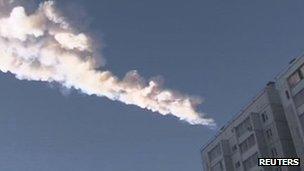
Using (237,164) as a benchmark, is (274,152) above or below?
below

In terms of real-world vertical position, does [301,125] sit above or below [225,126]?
below

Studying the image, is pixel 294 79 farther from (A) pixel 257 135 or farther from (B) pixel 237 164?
(B) pixel 237 164

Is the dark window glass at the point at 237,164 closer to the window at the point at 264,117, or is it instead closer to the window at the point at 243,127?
the window at the point at 243,127

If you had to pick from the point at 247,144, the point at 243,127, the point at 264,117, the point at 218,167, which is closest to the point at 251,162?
the point at 247,144

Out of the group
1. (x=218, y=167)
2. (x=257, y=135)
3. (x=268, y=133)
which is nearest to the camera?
(x=268, y=133)

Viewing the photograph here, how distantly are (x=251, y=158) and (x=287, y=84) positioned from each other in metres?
15.2

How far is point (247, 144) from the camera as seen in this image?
99125 mm

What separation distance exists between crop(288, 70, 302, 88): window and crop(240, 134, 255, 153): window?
13208 millimetres

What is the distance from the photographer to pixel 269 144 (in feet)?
312

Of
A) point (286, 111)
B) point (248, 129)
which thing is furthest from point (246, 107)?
point (286, 111)

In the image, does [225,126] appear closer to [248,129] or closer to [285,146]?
[248,129]

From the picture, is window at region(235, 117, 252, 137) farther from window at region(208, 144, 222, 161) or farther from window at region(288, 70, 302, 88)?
window at region(288, 70, 302, 88)

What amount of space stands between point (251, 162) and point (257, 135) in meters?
4.91

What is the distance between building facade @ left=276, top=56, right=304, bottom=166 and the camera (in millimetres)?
85750
